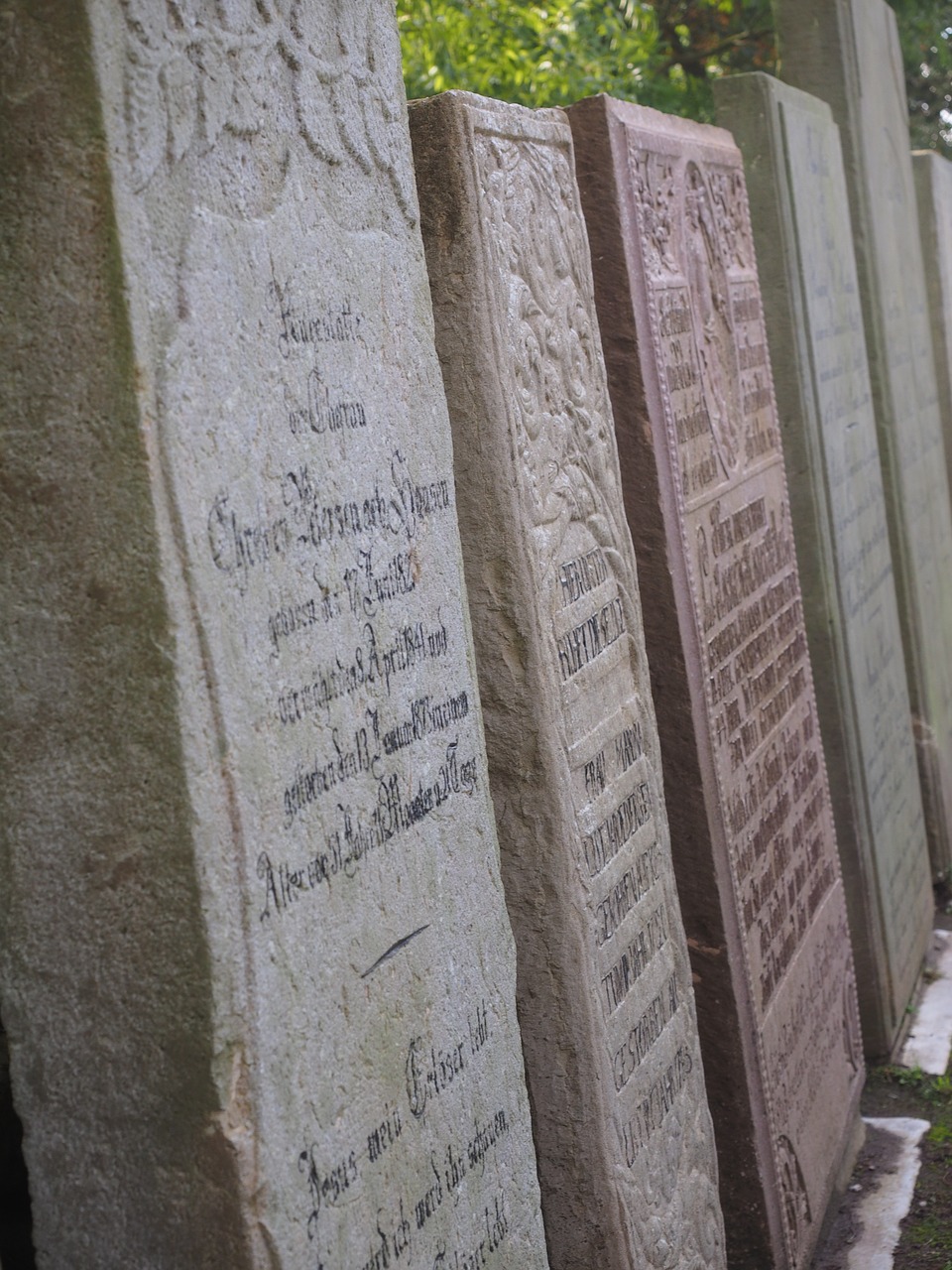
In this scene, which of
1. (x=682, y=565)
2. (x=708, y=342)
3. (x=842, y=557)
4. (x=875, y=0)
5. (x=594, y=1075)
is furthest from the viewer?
(x=875, y=0)

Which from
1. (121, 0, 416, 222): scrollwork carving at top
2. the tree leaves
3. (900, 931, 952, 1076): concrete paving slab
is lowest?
(900, 931, 952, 1076): concrete paving slab

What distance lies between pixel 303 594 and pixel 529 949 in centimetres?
80

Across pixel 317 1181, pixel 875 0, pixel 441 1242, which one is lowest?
pixel 441 1242

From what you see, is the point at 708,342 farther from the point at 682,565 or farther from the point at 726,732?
the point at 726,732

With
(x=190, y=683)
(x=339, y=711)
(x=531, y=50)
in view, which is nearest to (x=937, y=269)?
(x=531, y=50)

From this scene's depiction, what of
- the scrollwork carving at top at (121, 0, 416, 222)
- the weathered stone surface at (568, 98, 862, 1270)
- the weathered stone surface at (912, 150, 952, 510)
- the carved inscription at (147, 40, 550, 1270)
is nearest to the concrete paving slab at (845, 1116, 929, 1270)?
the weathered stone surface at (568, 98, 862, 1270)

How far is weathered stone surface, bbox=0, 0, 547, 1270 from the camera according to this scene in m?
1.43

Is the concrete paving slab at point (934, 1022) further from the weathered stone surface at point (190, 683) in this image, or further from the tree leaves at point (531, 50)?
the tree leaves at point (531, 50)

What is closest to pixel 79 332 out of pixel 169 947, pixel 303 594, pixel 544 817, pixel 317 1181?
pixel 303 594

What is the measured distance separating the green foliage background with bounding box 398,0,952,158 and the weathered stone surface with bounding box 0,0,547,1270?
444 cm

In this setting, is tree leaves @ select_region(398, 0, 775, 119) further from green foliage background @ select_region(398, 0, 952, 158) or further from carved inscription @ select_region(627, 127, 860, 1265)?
carved inscription @ select_region(627, 127, 860, 1265)

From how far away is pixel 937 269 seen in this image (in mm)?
6562

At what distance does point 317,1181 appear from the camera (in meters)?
1.57

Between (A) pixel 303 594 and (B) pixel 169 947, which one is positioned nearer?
(B) pixel 169 947
